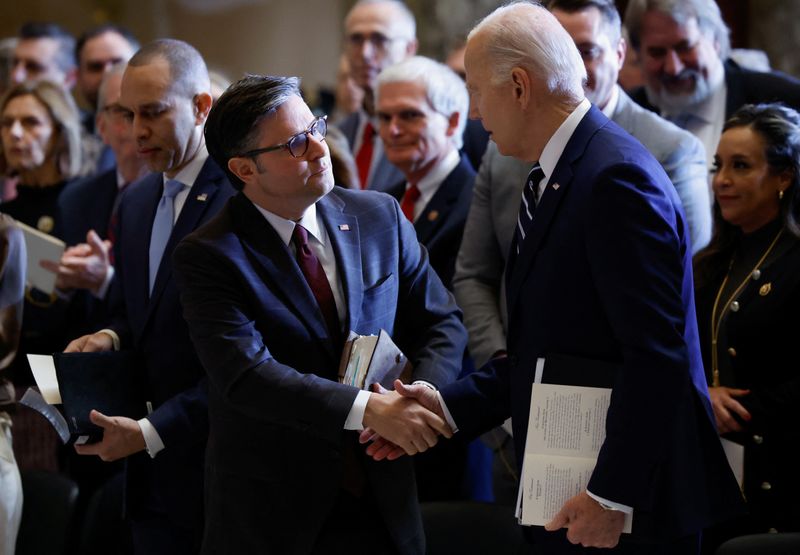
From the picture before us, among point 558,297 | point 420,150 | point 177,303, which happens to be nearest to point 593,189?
point 558,297

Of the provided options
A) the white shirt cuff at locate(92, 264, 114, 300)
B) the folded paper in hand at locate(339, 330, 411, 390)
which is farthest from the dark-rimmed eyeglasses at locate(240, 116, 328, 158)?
the white shirt cuff at locate(92, 264, 114, 300)

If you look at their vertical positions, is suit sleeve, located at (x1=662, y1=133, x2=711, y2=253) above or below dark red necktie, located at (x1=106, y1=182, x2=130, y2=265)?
above

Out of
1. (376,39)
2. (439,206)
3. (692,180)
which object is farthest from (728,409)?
(376,39)

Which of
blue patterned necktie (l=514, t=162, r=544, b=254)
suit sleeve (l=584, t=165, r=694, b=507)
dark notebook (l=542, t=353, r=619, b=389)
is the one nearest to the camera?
suit sleeve (l=584, t=165, r=694, b=507)

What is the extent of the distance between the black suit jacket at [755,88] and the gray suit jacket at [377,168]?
0.97 meters

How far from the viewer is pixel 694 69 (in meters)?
3.71

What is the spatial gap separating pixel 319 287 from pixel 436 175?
1348mm

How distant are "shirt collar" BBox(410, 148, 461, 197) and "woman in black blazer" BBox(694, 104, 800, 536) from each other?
0.92 m

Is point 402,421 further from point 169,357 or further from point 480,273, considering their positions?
point 480,273

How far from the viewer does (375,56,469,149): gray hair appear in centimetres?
373

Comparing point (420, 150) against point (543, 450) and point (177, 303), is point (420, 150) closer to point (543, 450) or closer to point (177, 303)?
point (177, 303)

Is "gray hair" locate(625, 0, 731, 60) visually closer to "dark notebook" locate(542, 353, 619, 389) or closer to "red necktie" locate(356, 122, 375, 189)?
"red necktie" locate(356, 122, 375, 189)

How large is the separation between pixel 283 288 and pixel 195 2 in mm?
7931

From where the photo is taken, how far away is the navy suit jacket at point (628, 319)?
6.38 feet
